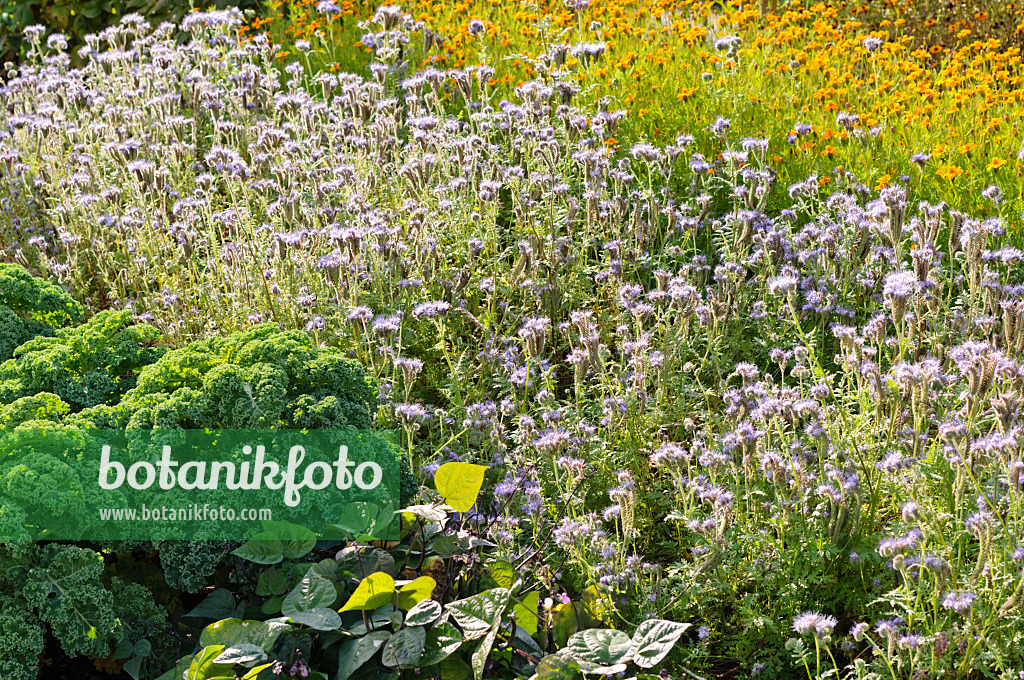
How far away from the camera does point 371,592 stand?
2.39m

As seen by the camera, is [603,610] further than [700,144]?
No

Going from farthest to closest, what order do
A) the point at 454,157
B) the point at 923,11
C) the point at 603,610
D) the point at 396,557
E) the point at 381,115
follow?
the point at 923,11 → the point at 381,115 → the point at 454,157 → the point at 396,557 → the point at 603,610

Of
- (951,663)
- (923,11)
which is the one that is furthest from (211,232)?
(923,11)

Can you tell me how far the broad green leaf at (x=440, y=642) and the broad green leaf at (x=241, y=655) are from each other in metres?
0.39

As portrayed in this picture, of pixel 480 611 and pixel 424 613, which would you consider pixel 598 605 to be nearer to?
pixel 480 611

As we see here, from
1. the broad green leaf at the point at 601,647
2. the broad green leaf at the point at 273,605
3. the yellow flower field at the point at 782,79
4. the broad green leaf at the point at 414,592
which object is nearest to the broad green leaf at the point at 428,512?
the broad green leaf at the point at 414,592

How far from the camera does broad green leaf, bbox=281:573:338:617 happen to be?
2406 millimetres

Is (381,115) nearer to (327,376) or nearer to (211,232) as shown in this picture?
(211,232)

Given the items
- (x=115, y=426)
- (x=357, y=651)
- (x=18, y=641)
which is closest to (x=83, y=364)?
(x=115, y=426)

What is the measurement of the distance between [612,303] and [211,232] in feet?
5.38

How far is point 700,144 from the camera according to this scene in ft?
16.4

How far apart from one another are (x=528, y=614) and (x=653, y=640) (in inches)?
14.1

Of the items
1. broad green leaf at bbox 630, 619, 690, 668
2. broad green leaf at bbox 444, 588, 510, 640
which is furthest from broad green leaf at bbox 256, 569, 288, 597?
broad green leaf at bbox 630, 619, 690, 668

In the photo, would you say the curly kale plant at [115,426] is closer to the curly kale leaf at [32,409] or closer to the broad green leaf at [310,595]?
the curly kale leaf at [32,409]
